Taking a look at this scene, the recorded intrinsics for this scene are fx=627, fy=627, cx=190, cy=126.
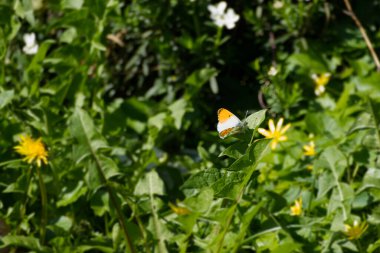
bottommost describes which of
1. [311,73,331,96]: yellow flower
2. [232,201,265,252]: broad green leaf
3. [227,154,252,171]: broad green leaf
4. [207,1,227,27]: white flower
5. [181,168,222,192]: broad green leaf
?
[311,73,331,96]: yellow flower

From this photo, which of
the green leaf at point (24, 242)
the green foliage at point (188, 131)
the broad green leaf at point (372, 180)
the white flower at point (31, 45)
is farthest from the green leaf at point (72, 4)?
the broad green leaf at point (372, 180)

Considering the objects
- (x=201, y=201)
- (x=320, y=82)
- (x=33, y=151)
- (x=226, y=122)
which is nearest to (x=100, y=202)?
(x=33, y=151)

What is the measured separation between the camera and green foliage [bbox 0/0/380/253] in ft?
6.05

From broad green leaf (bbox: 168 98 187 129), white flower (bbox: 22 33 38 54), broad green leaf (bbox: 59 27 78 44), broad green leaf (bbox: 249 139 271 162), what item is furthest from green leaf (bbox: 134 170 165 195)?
white flower (bbox: 22 33 38 54)

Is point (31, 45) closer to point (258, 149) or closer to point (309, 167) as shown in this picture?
point (309, 167)

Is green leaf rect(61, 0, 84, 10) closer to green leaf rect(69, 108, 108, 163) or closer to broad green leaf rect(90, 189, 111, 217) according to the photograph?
green leaf rect(69, 108, 108, 163)

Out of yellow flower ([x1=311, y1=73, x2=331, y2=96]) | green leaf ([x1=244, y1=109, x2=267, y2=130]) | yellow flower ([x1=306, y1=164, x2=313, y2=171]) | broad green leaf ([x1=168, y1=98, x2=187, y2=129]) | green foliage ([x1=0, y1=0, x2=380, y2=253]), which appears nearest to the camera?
green leaf ([x1=244, y1=109, x2=267, y2=130])

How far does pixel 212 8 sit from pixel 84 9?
0.58 meters

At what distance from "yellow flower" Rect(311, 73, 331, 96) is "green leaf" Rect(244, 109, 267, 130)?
4.72ft

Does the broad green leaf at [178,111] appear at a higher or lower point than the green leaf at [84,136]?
lower

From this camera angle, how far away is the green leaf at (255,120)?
1.30m

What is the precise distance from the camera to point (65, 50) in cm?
248

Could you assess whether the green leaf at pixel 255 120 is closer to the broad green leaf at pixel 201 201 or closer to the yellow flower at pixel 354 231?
the broad green leaf at pixel 201 201

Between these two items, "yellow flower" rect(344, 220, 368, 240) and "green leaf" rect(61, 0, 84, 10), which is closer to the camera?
"yellow flower" rect(344, 220, 368, 240)
